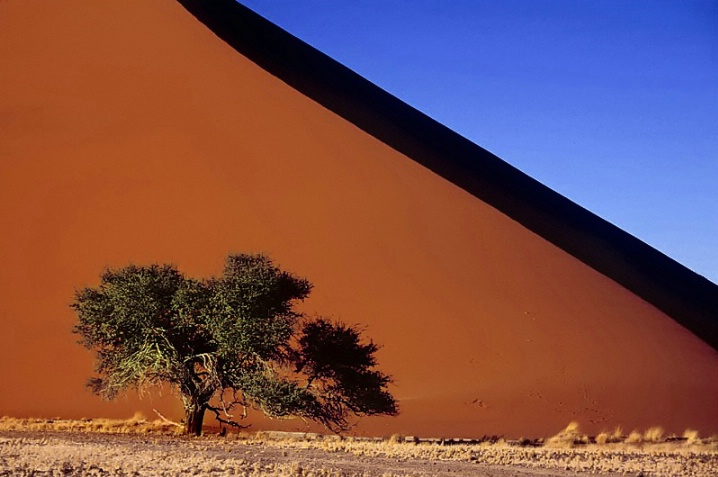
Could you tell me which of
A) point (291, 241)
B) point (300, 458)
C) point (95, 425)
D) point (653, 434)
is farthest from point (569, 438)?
point (291, 241)

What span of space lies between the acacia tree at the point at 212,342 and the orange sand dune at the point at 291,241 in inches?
91.7

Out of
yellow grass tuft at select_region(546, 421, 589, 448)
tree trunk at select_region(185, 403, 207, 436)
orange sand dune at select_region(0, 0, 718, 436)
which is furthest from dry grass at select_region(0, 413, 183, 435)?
yellow grass tuft at select_region(546, 421, 589, 448)

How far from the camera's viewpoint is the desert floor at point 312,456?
10.6 meters

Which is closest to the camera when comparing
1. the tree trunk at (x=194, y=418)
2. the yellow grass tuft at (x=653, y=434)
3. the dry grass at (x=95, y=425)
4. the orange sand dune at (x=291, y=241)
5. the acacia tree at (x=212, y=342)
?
the acacia tree at (x=212, y=342)

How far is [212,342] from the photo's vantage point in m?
16.3

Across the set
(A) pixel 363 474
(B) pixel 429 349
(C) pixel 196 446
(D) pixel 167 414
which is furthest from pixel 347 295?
(A) pixel 363 474

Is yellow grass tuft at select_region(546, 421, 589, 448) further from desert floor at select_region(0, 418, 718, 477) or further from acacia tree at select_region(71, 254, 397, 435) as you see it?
acacia tree at select_region(71, 254, 397, 435)

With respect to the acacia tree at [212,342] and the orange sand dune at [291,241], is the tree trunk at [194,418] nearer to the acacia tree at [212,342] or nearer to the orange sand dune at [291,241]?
the acacia tree at [212,342]

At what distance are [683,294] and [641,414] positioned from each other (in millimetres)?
10204

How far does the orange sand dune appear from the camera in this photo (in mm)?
20219

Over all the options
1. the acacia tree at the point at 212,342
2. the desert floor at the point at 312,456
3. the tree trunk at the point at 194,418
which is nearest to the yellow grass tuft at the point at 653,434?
the desert floor at the point at 312,456

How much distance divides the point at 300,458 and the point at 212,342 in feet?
Result: 14.9

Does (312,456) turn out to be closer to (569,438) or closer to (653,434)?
(569,438)

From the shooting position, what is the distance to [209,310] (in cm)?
1633
